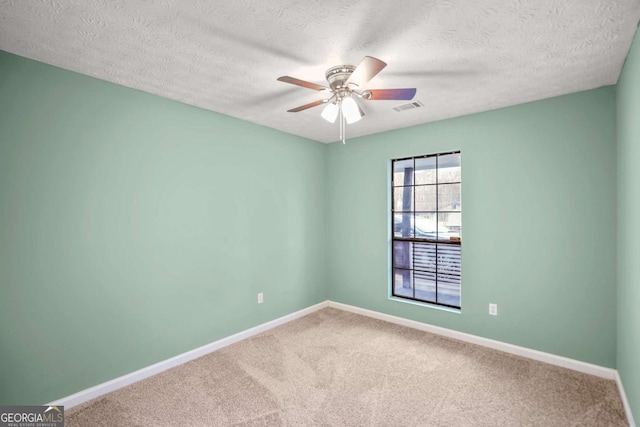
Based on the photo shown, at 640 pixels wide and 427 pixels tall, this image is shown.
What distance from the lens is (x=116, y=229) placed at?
254cm

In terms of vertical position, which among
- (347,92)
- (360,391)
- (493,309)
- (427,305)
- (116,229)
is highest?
(347,92)

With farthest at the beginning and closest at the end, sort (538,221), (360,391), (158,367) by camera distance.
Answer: (538,221)
(158,367)
(360,391)

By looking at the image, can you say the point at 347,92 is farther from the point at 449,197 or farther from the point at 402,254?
the point at 402,254

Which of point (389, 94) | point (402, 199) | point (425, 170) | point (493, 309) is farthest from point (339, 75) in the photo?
point (493, 309)

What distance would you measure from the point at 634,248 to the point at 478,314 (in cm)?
166

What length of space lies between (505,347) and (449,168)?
205cm

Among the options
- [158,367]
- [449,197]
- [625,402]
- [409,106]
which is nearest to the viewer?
[625,402]

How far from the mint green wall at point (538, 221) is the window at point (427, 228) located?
0.24 meters

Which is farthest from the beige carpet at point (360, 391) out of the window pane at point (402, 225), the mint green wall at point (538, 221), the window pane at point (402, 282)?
the window pane at point (402, 225)

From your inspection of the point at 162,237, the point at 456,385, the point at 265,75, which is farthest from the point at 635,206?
the point at 162,237

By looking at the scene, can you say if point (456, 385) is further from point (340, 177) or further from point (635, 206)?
point (340, 177)

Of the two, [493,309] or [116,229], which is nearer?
[116,229]

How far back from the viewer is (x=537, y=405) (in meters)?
2.26

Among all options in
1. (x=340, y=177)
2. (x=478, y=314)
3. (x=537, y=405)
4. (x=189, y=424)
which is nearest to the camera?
(x=189, y=424)
